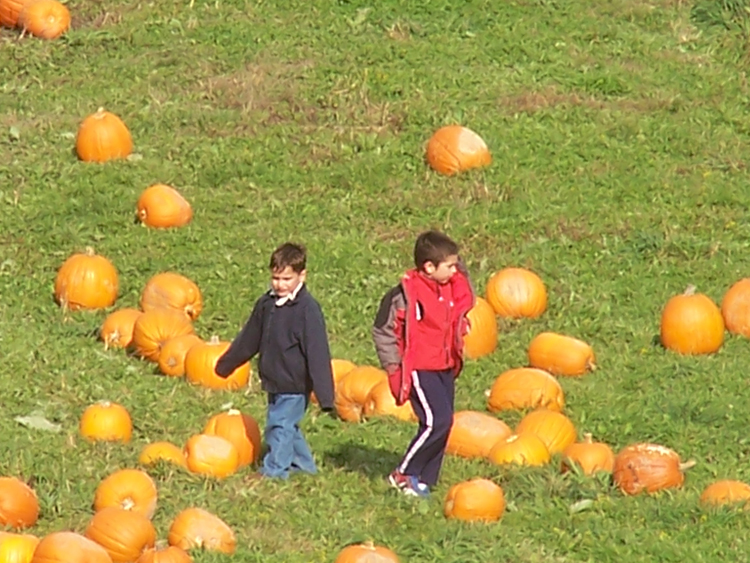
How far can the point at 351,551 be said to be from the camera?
720 centimetres

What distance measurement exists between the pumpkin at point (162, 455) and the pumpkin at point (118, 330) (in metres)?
2.50

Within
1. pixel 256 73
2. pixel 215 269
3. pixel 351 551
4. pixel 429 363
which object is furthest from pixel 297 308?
pixel 256 73

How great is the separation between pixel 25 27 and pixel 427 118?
481 cm

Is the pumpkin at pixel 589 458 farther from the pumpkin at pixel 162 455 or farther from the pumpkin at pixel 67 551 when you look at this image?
the pumpkin at pixel 67 551

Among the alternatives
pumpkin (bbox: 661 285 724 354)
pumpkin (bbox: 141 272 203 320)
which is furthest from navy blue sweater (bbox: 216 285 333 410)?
pumpkin (bbox: 661 285 724 354)

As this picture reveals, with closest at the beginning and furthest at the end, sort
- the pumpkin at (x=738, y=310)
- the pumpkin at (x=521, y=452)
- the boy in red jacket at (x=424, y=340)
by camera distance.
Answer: the boy in red jacket at (x=424, y=340) → the pumpkin at (x=521, y=452) → the pumpkin at (x=738, y=310)

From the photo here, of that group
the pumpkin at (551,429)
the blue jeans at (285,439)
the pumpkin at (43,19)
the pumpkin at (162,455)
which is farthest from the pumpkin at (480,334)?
the pumpkin at (43,19)

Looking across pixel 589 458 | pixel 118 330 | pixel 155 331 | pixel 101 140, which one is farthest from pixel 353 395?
pixel 101 140

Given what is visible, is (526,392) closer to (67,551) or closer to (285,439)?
(285,439)

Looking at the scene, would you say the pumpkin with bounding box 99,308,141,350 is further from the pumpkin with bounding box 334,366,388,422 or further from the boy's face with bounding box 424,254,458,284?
the boy's face with bounding box 424,254,458,284

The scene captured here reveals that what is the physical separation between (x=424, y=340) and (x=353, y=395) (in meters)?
1.66

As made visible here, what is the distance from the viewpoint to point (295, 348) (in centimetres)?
870

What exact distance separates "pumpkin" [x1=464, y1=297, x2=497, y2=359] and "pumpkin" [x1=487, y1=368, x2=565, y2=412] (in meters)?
0.87

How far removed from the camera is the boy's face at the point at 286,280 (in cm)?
853
